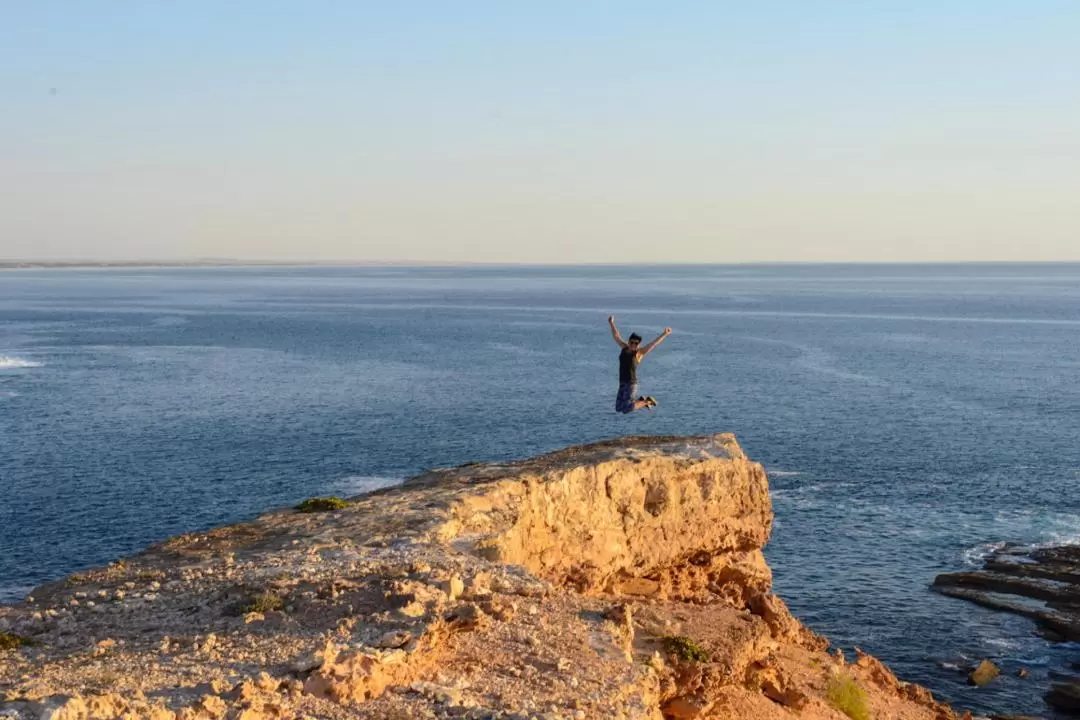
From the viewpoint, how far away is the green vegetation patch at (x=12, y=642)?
18.2 meters

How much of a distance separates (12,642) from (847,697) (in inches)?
831

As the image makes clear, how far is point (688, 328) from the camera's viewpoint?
550 ft

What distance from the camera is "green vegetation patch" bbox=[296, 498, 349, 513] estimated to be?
2939 centimetres

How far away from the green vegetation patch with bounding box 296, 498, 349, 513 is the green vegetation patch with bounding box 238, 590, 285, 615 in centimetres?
949

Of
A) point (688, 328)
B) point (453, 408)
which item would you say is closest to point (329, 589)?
point (453, 408)

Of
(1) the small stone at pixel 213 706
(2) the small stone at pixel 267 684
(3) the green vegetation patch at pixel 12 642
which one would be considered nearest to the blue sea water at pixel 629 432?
(3) the green vegetation patch at pixel 12 642

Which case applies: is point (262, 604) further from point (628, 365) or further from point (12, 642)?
point (628, 365)

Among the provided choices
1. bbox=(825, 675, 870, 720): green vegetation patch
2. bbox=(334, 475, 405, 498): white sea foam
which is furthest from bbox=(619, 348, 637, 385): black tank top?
bbox=(334, 475, 405, 498): white sea foam

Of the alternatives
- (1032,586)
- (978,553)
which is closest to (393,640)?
(1032,586)

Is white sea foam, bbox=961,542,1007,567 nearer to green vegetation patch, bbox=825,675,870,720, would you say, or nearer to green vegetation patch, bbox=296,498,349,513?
green vegetation patch, bbox=825,675,870,720

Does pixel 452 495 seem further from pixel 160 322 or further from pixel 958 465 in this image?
pixel 160 322

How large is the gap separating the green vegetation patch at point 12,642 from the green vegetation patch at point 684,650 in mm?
12146

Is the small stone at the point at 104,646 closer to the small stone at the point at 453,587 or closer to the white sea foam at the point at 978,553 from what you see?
the small stone at the point at 453,587

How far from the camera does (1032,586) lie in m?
49.8
